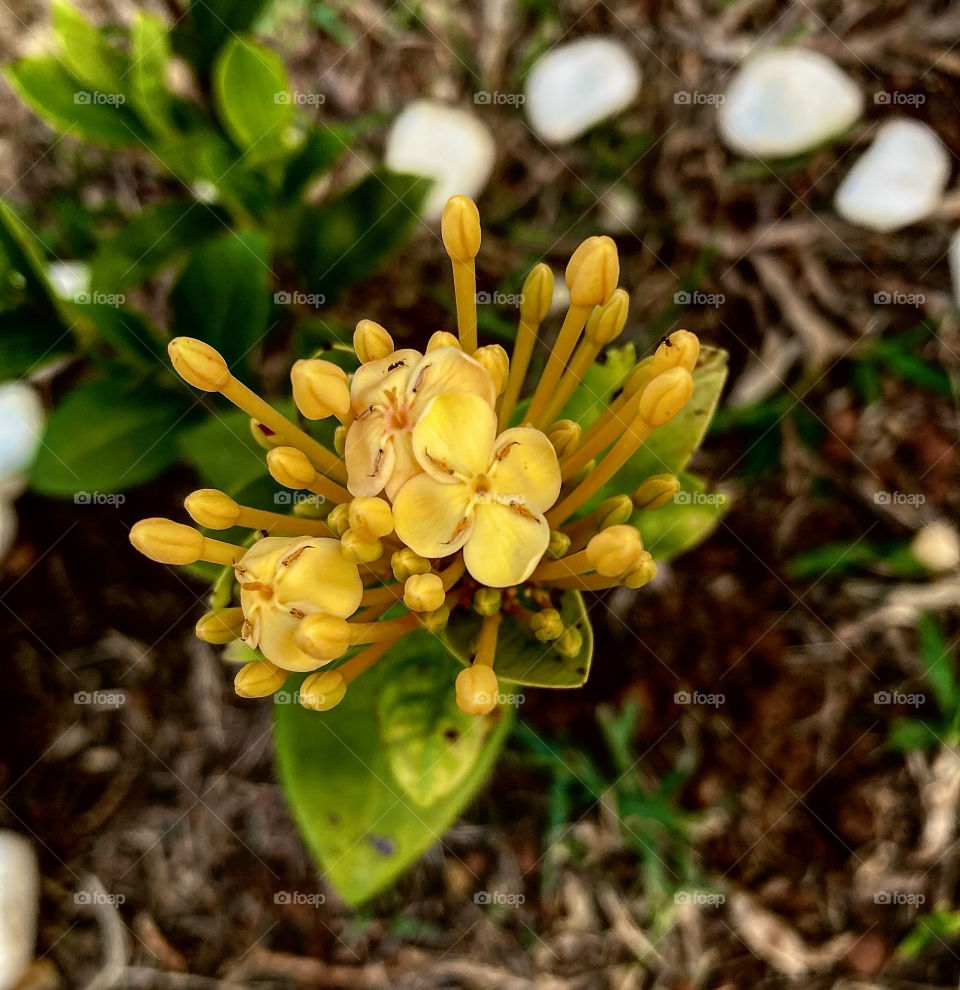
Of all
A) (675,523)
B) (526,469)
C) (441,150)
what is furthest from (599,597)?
(441,150)

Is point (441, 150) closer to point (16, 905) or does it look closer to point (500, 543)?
point (500, 543)

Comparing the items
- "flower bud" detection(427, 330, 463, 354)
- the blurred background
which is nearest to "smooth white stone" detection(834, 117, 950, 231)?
the blurred background

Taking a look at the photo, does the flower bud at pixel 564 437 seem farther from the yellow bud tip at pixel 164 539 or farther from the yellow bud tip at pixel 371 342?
the yellow bud tip at pixel 164 539

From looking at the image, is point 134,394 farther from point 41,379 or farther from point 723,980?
point 723,980

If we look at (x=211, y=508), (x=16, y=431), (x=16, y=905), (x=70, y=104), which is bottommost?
(x=16, y=905)

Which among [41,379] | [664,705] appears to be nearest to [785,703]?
[664,705]

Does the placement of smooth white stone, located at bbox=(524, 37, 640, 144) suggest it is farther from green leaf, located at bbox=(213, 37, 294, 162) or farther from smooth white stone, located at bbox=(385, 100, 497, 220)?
green leaf, located at bbox=(213, 37, 294, 162)

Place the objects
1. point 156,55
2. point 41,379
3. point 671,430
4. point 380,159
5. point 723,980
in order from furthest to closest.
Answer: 1. point 380,159
2. point 41,379
3. point 723,980
4. point 156,55
5. point 671,430
